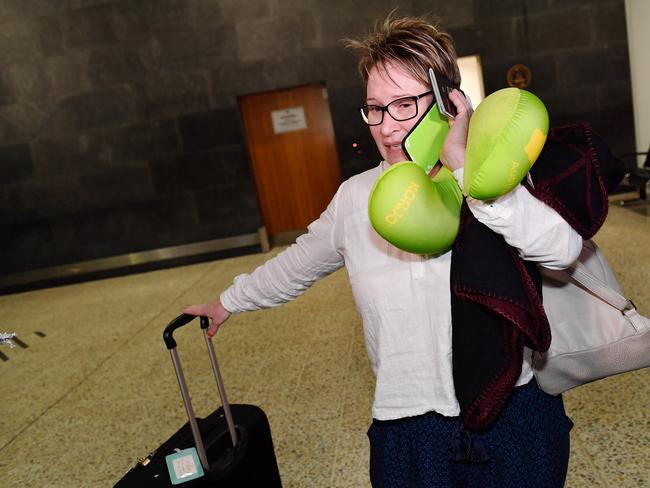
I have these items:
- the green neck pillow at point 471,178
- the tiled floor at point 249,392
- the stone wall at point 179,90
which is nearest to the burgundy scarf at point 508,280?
the green neck pillow at point 471,178

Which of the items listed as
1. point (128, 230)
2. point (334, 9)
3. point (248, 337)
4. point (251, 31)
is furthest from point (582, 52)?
point (128, 230)

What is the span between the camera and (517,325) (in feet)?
3.41

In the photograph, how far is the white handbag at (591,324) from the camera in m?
1.19

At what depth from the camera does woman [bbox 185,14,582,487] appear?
1.22 meters

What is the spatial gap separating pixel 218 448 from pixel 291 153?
7.69 metres

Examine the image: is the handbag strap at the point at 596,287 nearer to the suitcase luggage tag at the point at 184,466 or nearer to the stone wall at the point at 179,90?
the suitcase luggage tag at the point at 184,466

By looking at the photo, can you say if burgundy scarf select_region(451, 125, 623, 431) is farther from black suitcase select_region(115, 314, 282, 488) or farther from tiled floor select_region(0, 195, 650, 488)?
tiled floor select_region(0, 195, 650, 488)

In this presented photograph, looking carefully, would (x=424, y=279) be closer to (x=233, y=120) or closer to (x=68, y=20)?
→ (x=233, y=120)

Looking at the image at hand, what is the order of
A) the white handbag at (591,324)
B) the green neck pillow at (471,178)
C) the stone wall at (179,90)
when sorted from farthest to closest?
1. the stone wall at (179,90)
2. the white handbag at (591,324)
3. the green neck pillow at (471,178)

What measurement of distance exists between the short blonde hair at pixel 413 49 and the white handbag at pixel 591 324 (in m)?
0.45

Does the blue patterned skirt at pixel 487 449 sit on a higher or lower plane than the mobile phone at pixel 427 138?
lower

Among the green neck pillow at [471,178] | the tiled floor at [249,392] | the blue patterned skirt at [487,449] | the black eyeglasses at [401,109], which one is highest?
the black eyeglasses at [401,109]

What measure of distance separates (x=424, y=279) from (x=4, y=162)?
9.62m

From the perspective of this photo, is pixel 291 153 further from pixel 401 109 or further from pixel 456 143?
pixel 456 143
